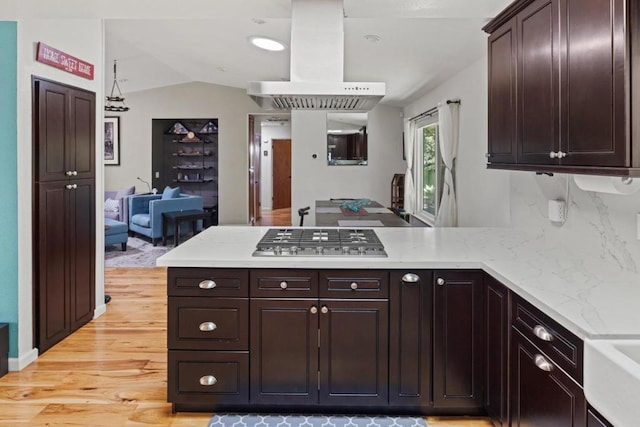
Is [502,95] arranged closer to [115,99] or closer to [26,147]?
[26,147]

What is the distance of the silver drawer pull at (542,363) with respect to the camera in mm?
1565

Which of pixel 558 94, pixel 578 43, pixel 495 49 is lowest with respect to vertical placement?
pixel 558 94

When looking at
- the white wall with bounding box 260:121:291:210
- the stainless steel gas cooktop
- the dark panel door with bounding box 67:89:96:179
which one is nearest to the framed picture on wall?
the white wall with bounding box 260:121:291:210

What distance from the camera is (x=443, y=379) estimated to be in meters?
2.27

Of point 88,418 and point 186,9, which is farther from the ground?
point 186,9

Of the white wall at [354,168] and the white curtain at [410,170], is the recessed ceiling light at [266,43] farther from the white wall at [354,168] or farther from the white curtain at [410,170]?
the white curtain at [410,170]

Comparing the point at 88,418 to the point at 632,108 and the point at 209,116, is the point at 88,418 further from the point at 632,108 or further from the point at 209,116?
the point at 209,116

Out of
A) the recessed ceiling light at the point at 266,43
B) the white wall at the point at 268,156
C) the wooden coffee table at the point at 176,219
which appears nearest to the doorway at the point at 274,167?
the white wall at the point at 268,156

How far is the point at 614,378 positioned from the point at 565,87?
1.06m

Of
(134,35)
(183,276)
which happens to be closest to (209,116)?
(134,35)

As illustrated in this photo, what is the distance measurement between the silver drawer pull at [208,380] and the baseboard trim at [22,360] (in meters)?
1.44

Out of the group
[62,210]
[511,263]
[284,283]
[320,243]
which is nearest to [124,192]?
[62,210]

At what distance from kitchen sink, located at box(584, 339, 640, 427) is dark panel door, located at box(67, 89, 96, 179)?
3428mm

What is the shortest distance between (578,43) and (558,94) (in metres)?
0.20
